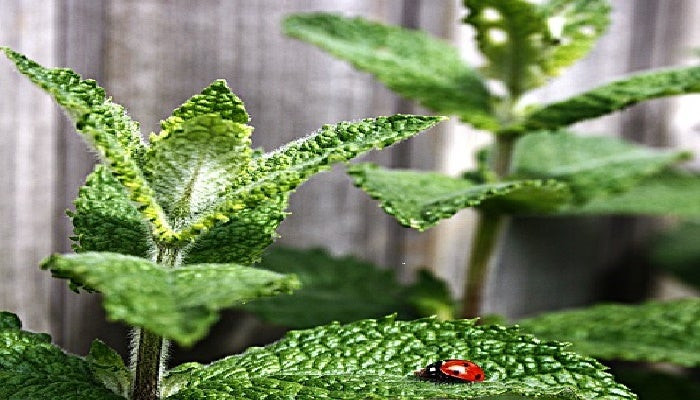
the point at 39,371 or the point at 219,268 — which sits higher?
the point at 219,268

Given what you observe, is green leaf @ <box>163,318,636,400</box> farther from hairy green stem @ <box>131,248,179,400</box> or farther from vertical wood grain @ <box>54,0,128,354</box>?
vertical wood grain @ <box>54,0,128,354</box>

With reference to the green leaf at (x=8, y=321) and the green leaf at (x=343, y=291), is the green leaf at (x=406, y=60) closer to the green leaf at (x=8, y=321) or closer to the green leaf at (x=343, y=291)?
the green leaf at (x=343, y=291)

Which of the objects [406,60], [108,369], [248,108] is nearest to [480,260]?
[406,60]

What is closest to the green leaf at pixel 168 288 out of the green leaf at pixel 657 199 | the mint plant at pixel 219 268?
the mint plant at pixel 219 268

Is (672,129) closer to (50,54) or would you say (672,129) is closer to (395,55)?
(395,55)

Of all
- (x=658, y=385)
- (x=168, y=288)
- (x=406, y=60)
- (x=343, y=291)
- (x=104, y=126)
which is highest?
(x=406, y=60)

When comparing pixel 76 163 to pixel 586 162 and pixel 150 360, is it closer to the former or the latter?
pixel 150 360
